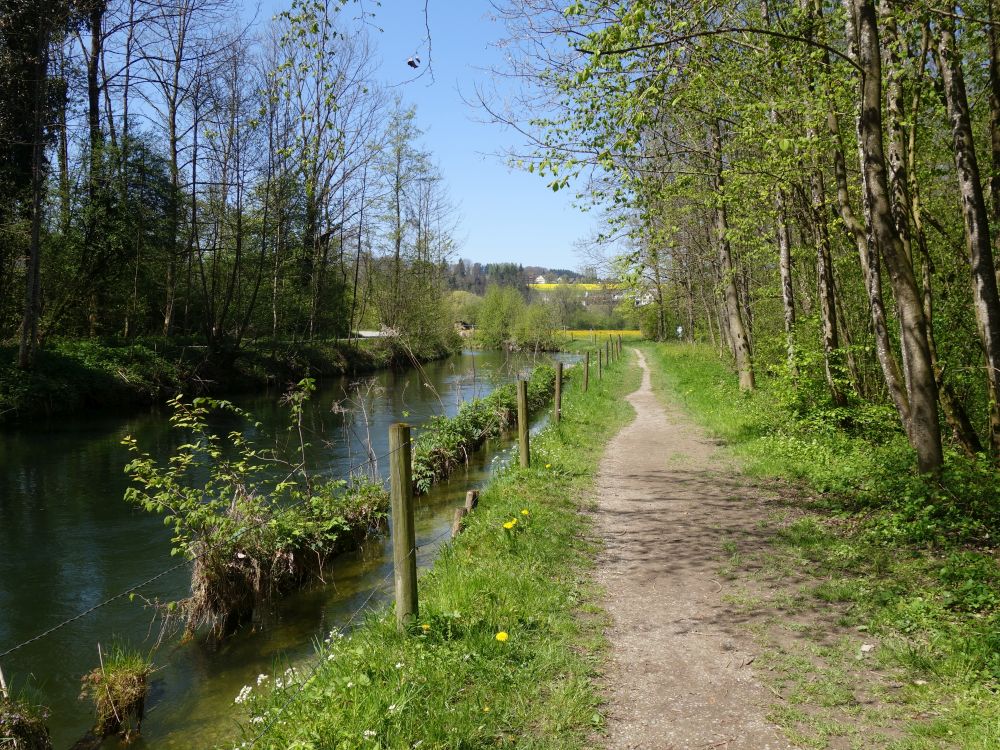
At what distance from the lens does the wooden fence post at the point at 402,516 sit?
4590 mm

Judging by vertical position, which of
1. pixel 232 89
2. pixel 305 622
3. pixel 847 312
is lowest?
pixel 305 622

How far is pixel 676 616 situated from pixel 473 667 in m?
1.72

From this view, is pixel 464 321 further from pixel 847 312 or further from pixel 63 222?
pixel 847 312

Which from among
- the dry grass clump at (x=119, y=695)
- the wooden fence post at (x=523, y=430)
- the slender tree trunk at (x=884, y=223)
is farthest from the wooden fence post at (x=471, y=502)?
the slender tree trunk at (x=884, y=223)

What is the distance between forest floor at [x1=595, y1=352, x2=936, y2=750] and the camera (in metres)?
3.56

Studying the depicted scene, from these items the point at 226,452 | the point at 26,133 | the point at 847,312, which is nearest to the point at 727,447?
the point at 847,312

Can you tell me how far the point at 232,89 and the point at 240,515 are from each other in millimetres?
20751

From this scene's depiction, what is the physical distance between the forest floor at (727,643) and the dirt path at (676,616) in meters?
0.01

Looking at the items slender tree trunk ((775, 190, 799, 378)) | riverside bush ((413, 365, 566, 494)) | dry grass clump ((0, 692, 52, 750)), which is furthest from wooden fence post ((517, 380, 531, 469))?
dry grass clump ((0, 692, 52, 750))

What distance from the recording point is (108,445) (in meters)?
15.2

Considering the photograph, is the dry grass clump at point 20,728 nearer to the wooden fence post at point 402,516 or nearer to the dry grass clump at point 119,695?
the dry grass clump at point 119,695

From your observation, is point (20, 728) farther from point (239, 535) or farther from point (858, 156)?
point (858, 156)

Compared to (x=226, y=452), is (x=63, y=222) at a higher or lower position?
higher

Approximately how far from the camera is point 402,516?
462cm
